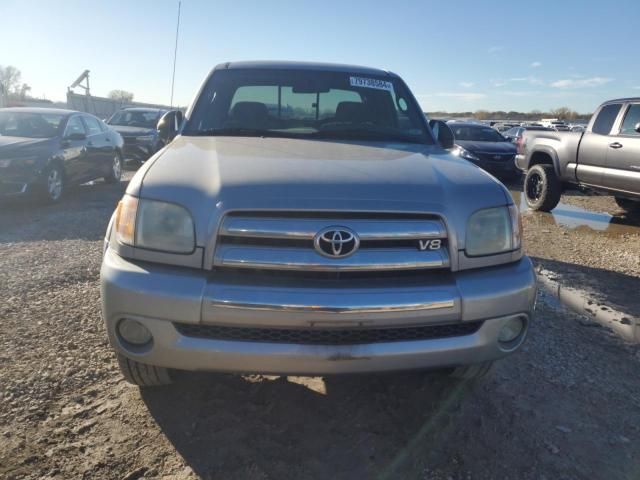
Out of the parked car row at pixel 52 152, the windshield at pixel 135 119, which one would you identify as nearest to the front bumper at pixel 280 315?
the parked car row at pixel 52 152

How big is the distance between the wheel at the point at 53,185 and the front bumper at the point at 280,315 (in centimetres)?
642

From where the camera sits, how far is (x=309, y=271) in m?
2.09

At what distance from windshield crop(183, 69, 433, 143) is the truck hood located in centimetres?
64

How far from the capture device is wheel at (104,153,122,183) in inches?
410

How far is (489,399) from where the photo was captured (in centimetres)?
280

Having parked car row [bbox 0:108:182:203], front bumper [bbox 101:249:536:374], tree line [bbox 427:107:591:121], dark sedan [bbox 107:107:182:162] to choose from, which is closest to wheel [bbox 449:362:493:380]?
front bumper [bbox 101:249:536:374]

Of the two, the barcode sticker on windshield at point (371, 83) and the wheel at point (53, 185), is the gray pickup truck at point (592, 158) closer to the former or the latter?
the barcode sticker on windshield at point (371, 83)

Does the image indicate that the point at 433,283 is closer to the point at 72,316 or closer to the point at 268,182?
the point at 268,182

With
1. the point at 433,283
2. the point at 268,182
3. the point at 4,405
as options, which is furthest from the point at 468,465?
the point at 4,405

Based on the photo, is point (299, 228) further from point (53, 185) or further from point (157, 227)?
point (53, 185)

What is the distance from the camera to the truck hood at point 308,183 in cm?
214

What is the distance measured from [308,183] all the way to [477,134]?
1288 centimetres

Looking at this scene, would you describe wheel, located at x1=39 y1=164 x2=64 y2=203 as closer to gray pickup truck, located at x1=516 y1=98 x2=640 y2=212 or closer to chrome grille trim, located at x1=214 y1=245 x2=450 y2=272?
chrome grille trim, located at x1=214 y1=245 x2=450 y2=272

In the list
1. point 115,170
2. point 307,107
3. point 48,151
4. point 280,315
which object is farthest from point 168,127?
point 115,170
